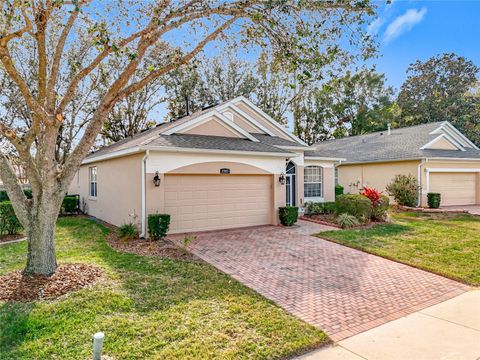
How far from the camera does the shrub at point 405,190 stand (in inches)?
714

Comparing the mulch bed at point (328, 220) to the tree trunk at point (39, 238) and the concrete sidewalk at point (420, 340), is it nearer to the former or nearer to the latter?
the concrete sidewalk at point (420, 340)

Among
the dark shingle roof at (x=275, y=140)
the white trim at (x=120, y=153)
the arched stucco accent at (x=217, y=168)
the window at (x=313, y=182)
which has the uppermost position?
the dark shingle roof at (x=275, y=140)

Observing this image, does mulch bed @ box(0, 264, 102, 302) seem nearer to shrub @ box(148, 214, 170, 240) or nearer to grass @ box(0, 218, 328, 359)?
grass @ box(0, 218, 328, 359)

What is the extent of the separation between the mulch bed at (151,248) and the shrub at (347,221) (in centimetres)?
723

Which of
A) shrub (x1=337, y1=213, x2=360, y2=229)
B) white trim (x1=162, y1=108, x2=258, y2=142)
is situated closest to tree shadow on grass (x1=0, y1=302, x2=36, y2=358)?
white trim (x1=162, y1=108, x2=258, y2=142)

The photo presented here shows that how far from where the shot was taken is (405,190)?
719 inches

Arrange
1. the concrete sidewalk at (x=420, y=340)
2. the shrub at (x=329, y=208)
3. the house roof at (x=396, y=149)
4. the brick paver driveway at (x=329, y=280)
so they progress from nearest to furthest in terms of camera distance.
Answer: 1. the concrete sidewalk at (x=420, y=340)
2. the brick paver driveway at (x=329, y=280)
3. the shrub at (x=329, y=208)
4. the house roof at (x=396, y=149)

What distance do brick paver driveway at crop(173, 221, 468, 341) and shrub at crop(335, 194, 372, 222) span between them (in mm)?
3998

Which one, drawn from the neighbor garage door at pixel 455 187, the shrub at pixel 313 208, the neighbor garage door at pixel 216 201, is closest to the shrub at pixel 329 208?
the shrub at pixel 313 208

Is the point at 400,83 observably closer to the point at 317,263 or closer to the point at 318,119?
the point at 318,119

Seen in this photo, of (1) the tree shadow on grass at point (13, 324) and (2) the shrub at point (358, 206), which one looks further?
(2) the shrub at point (358, 206)

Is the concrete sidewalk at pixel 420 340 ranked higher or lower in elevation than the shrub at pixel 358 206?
lower

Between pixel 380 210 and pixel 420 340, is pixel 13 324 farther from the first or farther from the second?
pixel 380 210

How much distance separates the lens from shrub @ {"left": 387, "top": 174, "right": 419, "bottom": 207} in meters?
18.1
